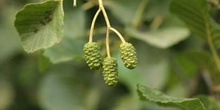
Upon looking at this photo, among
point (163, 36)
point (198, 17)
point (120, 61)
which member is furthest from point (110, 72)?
point (120, 61)

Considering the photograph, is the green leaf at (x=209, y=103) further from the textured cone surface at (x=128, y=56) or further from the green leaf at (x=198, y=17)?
the textured cone surface at (x=128, y=56)

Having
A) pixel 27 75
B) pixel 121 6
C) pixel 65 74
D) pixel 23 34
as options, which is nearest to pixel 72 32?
pixel 121 6

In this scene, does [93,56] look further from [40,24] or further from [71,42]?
[71,42]

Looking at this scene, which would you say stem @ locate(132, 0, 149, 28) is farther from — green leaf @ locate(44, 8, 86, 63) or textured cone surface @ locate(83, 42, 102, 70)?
textured cone surface @ locate(83, 42, 102, 70)

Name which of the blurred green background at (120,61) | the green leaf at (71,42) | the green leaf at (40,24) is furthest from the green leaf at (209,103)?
the green leaf at (40,24)

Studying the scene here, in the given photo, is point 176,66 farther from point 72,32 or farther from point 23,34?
point 23,34

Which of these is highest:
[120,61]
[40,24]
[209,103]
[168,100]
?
[40,24]
